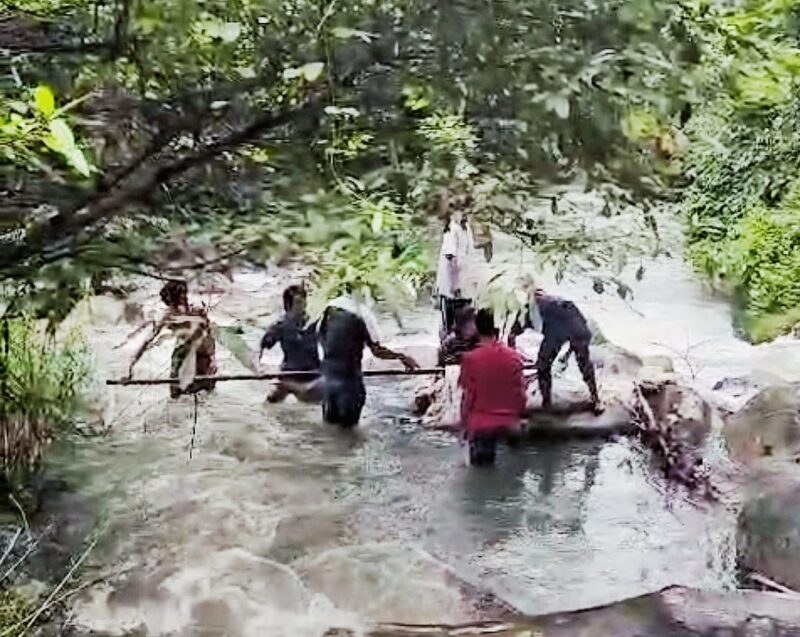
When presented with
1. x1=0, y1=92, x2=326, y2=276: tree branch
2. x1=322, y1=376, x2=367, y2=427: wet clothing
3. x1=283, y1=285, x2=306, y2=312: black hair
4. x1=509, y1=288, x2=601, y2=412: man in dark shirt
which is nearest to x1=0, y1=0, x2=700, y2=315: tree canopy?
x1=0, y1=92, x2=326, y2=276: tree branch

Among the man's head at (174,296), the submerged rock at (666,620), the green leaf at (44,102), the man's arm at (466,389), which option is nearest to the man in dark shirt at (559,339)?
the man's arm at (466,389)

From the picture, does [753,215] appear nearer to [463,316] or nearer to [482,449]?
[463,316]

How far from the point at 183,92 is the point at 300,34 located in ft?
1.32

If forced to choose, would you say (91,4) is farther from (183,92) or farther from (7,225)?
(7,225)

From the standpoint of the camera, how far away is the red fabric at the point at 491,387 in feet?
24.1

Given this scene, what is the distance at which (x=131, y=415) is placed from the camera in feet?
30.2

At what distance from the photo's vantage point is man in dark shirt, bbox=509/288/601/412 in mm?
8586

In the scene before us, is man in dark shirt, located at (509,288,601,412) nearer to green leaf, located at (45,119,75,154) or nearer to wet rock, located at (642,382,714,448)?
wet rock, located at (642,382,714,448)

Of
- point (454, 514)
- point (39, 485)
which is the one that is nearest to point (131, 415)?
point (39, 485)

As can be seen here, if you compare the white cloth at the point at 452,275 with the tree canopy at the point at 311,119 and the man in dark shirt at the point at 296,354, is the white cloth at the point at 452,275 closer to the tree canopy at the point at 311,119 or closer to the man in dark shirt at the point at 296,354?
the man in dark shirt at the point at 296,354

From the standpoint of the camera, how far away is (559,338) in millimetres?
8812

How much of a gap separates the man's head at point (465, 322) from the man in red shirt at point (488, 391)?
947mm

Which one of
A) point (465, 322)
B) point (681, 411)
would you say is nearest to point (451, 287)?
point (465, 322)

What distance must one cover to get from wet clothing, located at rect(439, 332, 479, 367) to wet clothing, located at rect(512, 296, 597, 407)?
62cm
